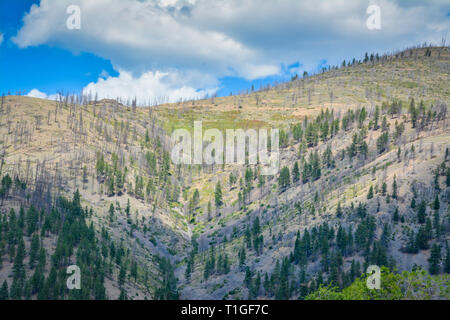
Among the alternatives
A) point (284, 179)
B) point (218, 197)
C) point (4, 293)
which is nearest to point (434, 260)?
point (284, 179)

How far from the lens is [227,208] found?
525 ft

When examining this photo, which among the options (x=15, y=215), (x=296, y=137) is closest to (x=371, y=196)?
(x=296, y=137)

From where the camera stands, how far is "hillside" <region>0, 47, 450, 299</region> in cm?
10262

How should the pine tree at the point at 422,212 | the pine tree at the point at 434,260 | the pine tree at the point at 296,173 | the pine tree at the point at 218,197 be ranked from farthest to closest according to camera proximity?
the pine tree at the point at 218,197 < the pine tree at the point at 296,173 < the pine tree at the point at 422,212 < the pine tree at the point at 434,260

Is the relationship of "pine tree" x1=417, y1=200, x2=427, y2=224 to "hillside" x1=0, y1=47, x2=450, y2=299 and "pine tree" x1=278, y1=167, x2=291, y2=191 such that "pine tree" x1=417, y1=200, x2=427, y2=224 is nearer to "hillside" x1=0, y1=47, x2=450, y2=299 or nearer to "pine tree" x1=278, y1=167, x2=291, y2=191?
"hillside" x1=0, y1=47, x2=450, y2=299

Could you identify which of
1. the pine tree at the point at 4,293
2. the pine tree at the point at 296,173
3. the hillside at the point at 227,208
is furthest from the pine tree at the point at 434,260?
the pine tree at the point at 4,293

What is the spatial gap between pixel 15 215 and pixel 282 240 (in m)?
68.9

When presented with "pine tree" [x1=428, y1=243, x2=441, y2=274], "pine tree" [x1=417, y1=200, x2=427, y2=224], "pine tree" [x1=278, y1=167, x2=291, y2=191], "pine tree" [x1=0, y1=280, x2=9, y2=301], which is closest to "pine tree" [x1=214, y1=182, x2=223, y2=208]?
"pine tree" [x1=278, y1=167, x2=291, y2=191]

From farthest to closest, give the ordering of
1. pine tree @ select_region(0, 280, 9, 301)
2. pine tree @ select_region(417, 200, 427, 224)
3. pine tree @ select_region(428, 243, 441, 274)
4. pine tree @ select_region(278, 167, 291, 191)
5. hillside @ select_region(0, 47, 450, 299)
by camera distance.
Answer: pine tree @ select_region(278, 167, 291, 191)
pine tree @ select_region(417, 200, 427, 224)
hillside @ select_region(0, 47, 450, 299)
pine tree @ select_region(428, 243, 441, 274)
pine tree @ select_region(0, 280, 9, 301)

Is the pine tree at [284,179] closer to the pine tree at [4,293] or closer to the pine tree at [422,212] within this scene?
the pine tree at [422,212]

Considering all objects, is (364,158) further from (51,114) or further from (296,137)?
(51,114)

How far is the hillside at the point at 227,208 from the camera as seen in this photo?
10262 centimetres

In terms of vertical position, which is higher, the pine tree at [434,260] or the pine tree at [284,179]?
the pine tree at [284,179]

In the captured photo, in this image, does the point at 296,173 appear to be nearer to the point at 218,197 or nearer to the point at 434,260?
the point at 218,197
